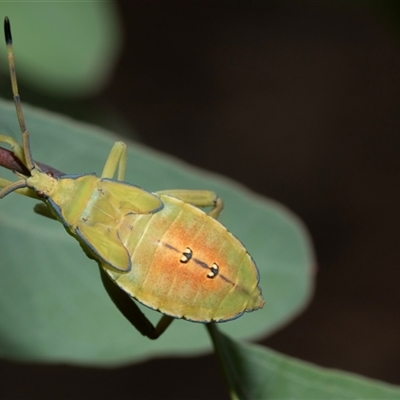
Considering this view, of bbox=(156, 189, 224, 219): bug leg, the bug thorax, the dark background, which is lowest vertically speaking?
the dark background

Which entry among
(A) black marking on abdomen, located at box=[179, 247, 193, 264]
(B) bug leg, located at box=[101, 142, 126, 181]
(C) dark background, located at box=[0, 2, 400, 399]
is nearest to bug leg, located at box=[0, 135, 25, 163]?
(B) bug leg, located at box=[101, 142, 126, 181]

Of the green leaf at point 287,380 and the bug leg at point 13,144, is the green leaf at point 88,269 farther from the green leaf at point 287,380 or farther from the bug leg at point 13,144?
the green leaf at point 287,380

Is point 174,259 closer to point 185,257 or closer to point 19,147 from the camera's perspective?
point 185,257

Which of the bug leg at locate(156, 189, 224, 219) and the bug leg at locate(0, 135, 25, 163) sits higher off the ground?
the bug leg at locate(0, 135, 25, 163)

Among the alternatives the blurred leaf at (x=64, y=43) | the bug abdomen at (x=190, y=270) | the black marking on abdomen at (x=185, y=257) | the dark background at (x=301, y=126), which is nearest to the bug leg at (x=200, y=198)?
the bug abdomen at (x=190, y=270)

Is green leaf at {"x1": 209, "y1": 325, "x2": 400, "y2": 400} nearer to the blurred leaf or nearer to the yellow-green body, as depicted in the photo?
the yellow-green body

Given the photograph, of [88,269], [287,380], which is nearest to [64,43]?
[88,269]
